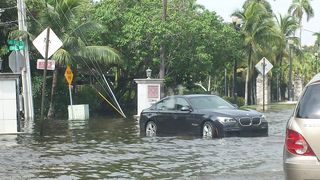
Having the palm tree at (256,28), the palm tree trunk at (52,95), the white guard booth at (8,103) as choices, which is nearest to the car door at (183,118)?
the white guard booth at (8,103)

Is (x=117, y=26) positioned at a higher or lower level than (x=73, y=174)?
higher

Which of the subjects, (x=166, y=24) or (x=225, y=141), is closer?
(x=225, y=141)

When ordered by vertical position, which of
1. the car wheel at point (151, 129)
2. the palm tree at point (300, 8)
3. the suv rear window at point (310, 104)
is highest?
the palm tree at point (300, 8)

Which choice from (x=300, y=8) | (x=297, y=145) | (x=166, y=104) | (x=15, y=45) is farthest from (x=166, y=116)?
(x=300, y=8)

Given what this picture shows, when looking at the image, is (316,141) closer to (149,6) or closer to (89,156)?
(89,156)

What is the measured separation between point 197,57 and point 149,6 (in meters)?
5.06

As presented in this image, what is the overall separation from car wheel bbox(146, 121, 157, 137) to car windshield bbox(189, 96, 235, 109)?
5.46ft

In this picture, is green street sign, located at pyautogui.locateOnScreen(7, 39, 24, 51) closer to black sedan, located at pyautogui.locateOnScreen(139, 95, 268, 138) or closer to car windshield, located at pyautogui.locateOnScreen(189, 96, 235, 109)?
black sedan, located at pyautogui.locateOnScreen(139, 95, 268, 138)

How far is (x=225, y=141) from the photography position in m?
14.4

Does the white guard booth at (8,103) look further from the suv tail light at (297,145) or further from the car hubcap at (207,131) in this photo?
the suv tail light at (297,145)

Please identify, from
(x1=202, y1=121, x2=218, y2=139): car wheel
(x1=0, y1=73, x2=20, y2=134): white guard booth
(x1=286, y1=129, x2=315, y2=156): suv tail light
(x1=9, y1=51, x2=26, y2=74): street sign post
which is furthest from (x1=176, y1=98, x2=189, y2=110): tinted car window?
(x1=9, y1=51, x2=26, y2=74): street sign post

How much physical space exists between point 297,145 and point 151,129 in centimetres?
1161

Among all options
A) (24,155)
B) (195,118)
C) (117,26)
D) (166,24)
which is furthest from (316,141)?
(117,26)

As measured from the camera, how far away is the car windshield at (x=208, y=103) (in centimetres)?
1619
